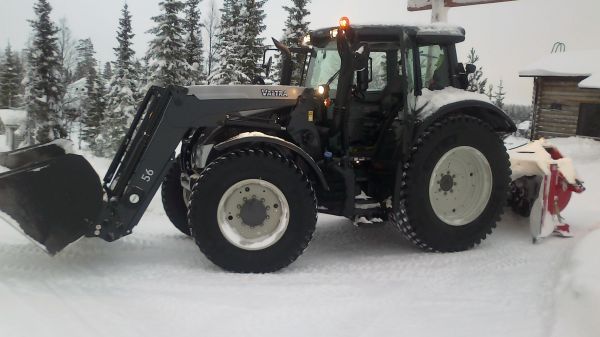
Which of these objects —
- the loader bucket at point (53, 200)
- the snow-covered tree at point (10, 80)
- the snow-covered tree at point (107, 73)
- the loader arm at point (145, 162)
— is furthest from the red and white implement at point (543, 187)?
the snow-covered tree at point (107, 73)

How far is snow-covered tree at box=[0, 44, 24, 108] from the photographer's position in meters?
42.9

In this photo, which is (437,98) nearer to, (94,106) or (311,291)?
(311,291)

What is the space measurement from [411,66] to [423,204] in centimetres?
146

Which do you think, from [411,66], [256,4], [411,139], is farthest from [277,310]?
[256,4]

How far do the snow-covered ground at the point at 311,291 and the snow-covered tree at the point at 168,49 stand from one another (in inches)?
855

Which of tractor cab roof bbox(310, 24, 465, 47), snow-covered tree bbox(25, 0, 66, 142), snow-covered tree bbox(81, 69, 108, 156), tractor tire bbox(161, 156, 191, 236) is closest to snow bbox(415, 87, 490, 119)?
tractor cab roof bbox(310, 24, 465, 47)

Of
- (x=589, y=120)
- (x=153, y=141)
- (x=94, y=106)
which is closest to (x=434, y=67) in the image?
(x=153, y=141)

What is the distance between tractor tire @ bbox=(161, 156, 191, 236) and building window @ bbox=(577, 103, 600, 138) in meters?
18.6

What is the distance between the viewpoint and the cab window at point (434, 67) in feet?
18.2

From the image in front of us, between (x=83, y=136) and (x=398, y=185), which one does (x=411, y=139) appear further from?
(x=83, y=136)

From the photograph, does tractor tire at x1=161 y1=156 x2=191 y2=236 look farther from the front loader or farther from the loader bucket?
the loader bucket

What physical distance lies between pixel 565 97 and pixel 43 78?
89.7ft

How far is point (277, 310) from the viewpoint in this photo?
11.9ft

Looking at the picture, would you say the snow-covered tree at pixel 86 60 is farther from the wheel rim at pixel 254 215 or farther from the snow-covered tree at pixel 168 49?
the wheel rim at pixel 254 215
